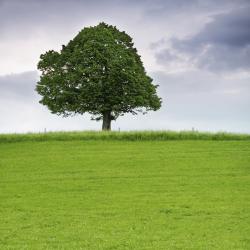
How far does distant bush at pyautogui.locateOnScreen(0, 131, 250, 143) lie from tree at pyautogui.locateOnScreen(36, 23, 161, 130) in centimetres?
1212

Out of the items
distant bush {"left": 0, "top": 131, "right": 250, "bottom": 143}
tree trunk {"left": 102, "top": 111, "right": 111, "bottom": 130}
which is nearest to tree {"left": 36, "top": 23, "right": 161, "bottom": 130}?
tree trunk {"left": 102, "top": 111, "right": 111, "bottom": 130}

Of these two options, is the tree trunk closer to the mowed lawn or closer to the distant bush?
the distant bush

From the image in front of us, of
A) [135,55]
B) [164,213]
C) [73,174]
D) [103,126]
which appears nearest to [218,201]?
[164,213]

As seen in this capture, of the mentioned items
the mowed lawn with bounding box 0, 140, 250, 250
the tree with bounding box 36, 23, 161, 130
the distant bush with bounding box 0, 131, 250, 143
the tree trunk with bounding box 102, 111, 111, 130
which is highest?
the tree with bounding box 36, 23, 161, 130

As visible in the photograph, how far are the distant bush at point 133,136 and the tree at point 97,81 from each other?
12.1 m

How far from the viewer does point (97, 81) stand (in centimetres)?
5984

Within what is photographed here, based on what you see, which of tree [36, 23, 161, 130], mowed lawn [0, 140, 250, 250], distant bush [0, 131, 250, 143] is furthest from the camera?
tree [36, 23, 161, 130]

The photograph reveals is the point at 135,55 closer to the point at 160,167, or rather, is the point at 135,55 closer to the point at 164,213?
the point at 160,167

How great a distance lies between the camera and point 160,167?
36.3m

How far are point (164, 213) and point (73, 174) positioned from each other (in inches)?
450

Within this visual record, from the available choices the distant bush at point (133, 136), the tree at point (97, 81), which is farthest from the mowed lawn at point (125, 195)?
the tree at point (97, 81)

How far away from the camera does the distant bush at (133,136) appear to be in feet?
154

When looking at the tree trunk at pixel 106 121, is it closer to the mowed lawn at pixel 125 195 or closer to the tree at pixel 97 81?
the tree at pixel 97 81

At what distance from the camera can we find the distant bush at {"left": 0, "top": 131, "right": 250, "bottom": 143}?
154ft
